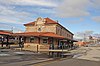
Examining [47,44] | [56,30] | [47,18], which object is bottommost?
[47,44]

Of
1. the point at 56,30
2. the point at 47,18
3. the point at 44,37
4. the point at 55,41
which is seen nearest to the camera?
the point at 44,37

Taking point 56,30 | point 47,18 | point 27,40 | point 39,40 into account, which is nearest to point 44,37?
point 39,40

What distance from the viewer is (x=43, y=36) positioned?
156ft

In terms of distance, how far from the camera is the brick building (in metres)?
47.5

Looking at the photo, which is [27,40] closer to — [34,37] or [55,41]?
[34,37]

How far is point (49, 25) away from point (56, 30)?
267 centimetres

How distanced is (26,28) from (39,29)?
6.16 m

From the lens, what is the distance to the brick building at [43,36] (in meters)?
47.5

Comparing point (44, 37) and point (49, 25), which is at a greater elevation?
point (49, 25)

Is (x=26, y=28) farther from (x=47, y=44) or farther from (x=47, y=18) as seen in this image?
(x=47, y=44)

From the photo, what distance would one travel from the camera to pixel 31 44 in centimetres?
5022

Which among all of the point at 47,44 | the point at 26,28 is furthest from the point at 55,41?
the point at 26,28

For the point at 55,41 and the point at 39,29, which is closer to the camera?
the point at 55,41

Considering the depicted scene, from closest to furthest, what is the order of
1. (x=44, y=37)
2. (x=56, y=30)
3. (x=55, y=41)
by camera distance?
(x=44, y=37) → (x=55, y=41) → (x=56, y=30)
